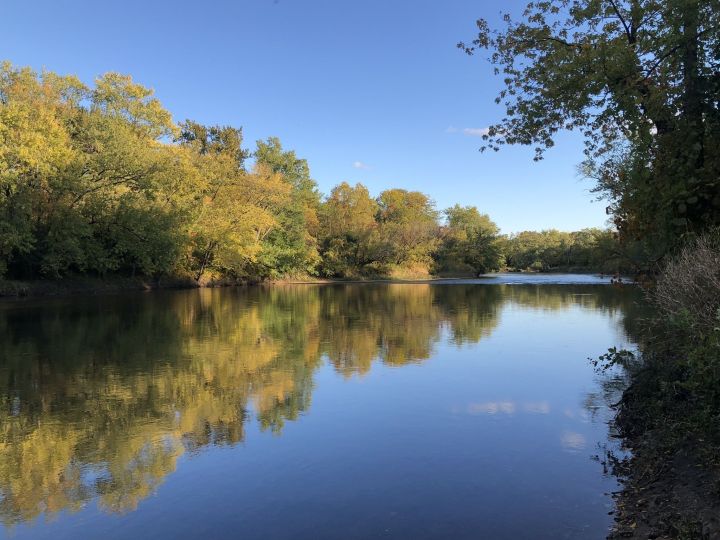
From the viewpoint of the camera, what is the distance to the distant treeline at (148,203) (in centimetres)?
3225

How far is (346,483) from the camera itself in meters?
5.92

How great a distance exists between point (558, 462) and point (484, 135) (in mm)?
8555

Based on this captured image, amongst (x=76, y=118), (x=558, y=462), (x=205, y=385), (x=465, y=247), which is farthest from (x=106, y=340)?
(x=465, y=247)

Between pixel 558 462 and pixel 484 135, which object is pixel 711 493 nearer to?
pixel 558 462

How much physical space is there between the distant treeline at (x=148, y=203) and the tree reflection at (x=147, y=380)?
8907 millimetres

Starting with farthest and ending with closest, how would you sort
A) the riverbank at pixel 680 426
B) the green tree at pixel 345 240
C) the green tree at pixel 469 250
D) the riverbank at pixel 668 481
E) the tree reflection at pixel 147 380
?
the green tree at pixel 469 250 < the green tree at pixel 345 240 < the tree reflection at pixel 147 380 < the riverbank at pixel 680 426 < the riverbank at pixel 668 481

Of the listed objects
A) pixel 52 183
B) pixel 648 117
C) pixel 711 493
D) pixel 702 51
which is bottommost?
pixel 711 493

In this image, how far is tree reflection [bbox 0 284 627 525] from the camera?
616cm

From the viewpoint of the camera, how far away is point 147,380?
35.3ft

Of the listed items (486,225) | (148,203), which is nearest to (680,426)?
(148,203)

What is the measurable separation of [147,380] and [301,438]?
4.93 meters

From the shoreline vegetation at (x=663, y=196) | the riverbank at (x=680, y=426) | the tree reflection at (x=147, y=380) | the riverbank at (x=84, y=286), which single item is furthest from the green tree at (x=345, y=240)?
the riverbank at (x=680, y=426)

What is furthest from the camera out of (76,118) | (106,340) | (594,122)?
(76,118)

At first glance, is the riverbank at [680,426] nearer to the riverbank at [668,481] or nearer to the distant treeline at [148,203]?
the riverbank at [668,481]
